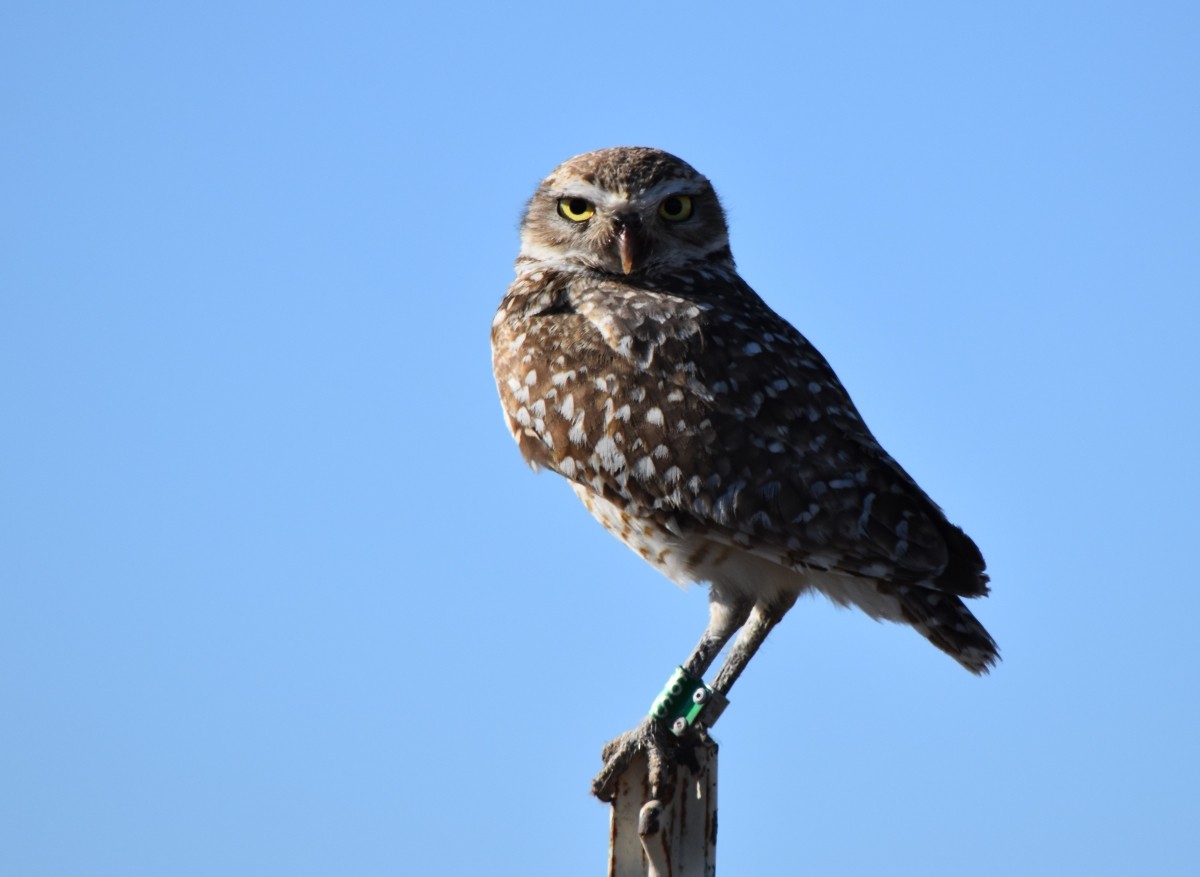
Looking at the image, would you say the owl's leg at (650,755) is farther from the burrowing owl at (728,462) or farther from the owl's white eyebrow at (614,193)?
the owl's white eyebrow at (614,193)

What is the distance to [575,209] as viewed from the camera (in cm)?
741

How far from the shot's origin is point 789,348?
21.9 feet

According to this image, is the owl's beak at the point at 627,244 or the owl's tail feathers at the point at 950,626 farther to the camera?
the owl's beak at the point at 627,244

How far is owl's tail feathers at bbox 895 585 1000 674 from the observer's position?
5973 millimetres

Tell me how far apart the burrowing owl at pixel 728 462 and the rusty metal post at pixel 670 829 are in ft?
2.92

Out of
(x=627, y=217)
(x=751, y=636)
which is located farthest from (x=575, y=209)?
(x=751, y=636)

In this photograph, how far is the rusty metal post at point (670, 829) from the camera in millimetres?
5090

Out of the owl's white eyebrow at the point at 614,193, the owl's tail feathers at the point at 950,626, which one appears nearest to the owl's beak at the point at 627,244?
the owl's white eyebrow at the point at 614,193

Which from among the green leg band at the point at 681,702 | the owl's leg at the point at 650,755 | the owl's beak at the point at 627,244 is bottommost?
the owl's leg at the point at 650,755

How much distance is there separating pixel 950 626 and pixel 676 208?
8.15 ft

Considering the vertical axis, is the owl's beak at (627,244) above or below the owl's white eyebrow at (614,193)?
below

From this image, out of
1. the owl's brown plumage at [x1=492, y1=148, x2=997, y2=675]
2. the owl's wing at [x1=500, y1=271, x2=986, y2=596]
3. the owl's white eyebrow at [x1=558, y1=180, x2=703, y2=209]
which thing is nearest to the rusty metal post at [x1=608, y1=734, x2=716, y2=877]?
the owl's brown plumage at [x1=492, y1=148, x2=997, y2=675]

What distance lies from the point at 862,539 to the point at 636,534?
930mm

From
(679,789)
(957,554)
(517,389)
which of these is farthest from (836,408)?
(679,789)
